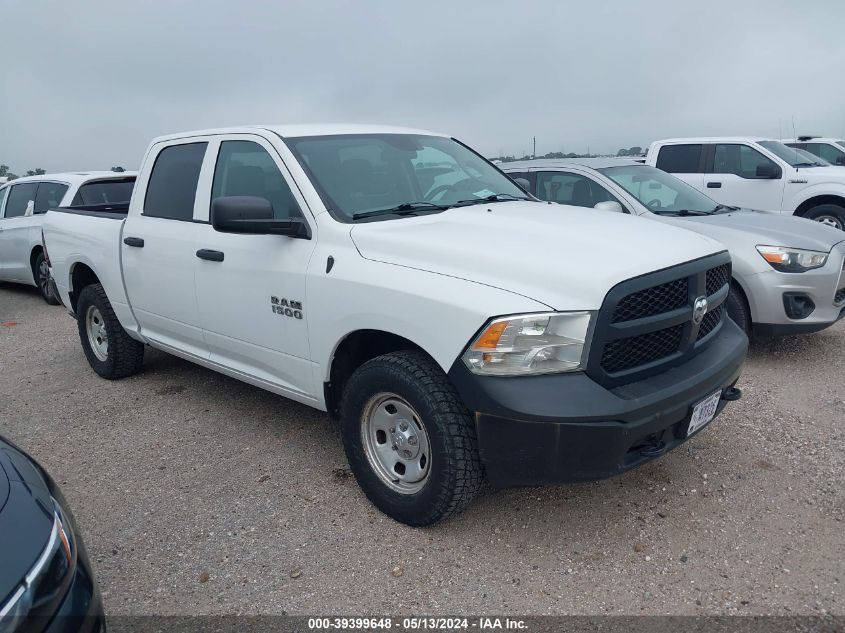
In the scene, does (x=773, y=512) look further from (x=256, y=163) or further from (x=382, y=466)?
(x=256, y=163)

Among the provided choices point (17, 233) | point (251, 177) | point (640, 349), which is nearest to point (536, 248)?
point (640, 349)

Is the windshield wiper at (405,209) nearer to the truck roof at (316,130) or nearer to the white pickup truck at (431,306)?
the white pickup truck at (431,306)

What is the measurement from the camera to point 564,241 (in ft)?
10.0

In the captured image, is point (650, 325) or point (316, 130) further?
point (316, 130)

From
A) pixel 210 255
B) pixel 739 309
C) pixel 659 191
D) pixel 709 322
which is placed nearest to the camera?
pixel 709 322

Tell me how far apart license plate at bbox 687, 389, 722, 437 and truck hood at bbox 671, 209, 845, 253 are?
262 cm

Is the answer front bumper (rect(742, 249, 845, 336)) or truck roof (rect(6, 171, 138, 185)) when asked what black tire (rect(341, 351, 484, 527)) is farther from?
truck roof (rect(6, 171, 138, 185))

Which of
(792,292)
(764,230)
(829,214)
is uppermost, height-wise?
(764,230)

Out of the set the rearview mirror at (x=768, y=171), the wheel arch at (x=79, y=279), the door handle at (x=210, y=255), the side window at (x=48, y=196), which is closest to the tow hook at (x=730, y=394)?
the door handle at (x=210, y=255)

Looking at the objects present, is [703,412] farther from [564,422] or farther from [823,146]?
[823,146]

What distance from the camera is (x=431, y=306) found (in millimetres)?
2826

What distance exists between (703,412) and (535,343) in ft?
3.16

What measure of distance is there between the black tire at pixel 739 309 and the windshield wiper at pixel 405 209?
283cm

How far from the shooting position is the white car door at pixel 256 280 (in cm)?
350
